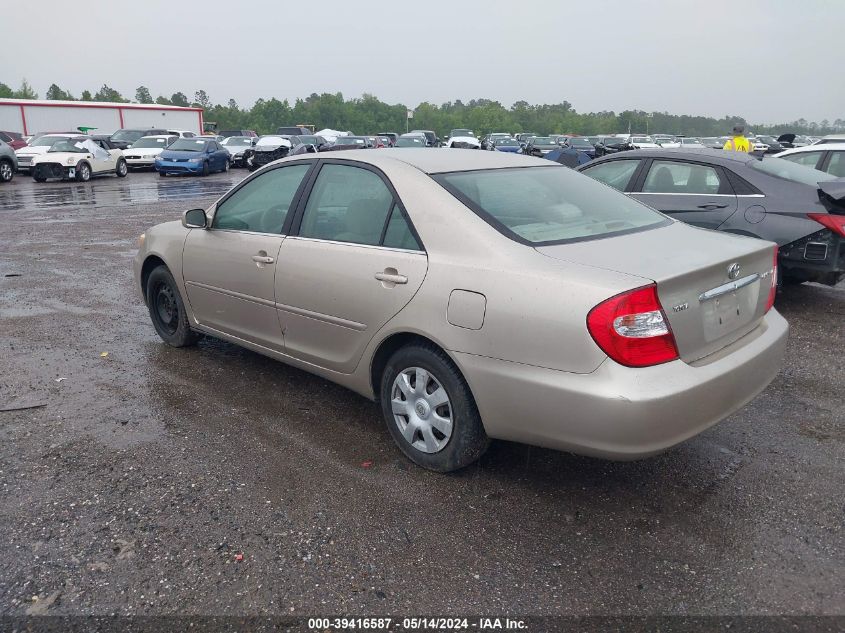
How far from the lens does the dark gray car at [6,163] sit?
22.3 metres

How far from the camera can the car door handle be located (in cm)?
356

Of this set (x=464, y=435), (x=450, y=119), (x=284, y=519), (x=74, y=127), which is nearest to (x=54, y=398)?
(x=284, y=519)

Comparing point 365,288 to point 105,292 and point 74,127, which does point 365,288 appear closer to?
point 105,292

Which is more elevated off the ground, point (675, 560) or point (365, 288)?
point (365, 288)

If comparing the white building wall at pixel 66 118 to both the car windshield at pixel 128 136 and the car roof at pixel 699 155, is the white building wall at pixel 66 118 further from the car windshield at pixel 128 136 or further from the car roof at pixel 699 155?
the car roof at pixel 699 155

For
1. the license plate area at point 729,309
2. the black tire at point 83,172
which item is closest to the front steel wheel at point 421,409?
the license plate area at point 729,309

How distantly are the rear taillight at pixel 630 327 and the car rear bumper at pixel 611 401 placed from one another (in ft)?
0.17

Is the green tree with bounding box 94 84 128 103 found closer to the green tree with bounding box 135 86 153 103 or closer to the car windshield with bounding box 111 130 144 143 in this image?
the green tree with bounding box 135 86 153 103

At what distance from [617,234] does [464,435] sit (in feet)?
4.27

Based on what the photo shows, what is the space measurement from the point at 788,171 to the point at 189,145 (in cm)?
2505

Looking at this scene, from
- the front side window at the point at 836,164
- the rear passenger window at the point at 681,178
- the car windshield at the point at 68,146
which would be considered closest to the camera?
the rear passenger window at the point at 681,178

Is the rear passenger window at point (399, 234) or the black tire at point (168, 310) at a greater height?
the rear passenger window at point (399, 234)

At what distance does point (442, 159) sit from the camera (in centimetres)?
414

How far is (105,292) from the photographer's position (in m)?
7.69
